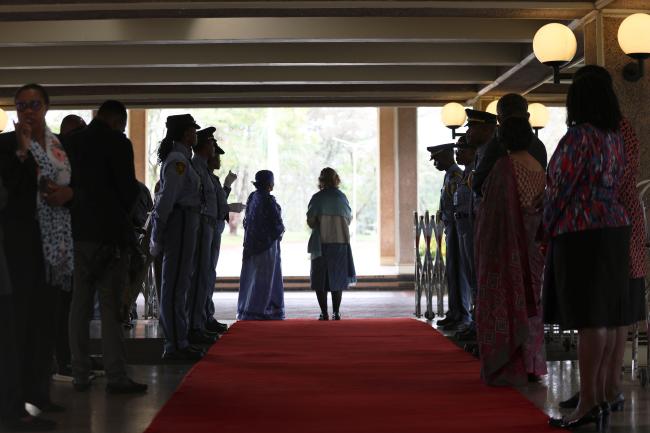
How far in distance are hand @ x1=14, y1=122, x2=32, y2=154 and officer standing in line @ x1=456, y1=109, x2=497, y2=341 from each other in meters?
2.69

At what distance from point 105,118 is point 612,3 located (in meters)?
4.06

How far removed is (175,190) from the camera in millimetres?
6324

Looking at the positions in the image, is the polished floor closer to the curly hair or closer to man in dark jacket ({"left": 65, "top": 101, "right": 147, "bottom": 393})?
man in dark jacket ({"left": 65, "top": 101, "right": 147, "bottom": 393})

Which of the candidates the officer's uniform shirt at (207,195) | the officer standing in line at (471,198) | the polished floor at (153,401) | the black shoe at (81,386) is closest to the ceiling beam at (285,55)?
the officer standing in line at (471,198)

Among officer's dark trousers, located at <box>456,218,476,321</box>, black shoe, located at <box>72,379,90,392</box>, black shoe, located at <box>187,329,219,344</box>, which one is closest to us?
black shoe, located at <box>72,379,90,392</box>

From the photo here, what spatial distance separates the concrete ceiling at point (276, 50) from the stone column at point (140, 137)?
4.68 metres

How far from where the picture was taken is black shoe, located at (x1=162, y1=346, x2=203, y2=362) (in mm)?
6574

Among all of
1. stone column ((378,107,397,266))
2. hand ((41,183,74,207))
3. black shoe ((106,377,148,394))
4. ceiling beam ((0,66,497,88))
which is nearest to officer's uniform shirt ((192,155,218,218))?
black shoe ((106,377,148,394))

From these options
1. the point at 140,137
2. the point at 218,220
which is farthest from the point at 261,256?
the point at 140,137

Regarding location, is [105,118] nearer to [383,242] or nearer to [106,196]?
[106,196]

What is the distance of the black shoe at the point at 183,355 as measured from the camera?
657 cm

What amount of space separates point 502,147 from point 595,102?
62.6 inches

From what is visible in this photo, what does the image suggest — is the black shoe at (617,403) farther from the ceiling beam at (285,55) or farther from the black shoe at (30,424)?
the ceiling beam at (285,55)

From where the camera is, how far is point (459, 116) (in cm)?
1128
